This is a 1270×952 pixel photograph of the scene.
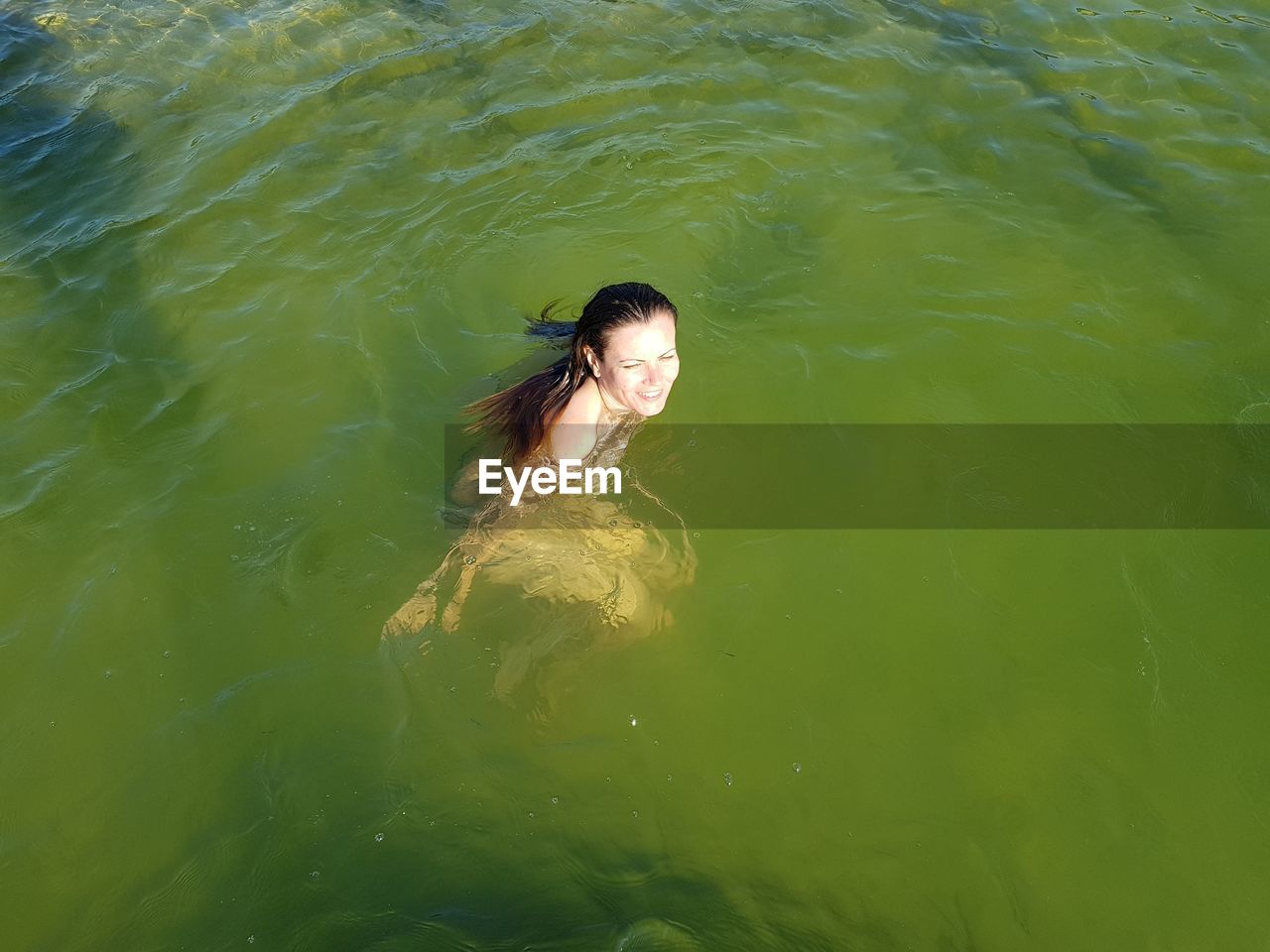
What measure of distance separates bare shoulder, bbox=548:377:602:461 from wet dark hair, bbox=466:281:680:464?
0.12ft

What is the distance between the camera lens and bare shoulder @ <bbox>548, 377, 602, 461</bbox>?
13.5 feet

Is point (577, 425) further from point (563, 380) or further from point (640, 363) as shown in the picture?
point (640, 363)

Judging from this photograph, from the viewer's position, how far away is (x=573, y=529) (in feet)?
15.2

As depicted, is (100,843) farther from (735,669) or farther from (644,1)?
(644,1)

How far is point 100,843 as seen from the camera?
11.8 feet

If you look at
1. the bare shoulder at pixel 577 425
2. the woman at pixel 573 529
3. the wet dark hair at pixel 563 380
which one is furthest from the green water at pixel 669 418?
the bare shoulder at pixel 577 425

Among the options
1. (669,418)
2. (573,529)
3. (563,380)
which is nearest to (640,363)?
(563,380)

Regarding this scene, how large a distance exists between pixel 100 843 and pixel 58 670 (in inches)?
38.3

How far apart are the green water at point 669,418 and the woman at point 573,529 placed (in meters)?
0.16

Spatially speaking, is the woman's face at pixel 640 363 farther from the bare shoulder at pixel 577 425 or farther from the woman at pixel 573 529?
the bare shoulder at pixel 577 425

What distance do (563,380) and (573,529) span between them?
891mm

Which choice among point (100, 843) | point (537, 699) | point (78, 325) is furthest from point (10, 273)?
point (537, 699)

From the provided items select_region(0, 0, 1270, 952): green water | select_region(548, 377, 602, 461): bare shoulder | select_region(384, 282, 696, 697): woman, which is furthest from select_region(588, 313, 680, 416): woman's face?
select_region(0, 0, 1270, 952): green water

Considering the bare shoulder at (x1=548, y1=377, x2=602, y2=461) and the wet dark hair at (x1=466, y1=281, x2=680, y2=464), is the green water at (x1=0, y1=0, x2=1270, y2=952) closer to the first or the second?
the wet dark hair at (x1=466, y1=281, x2=680, y2=464)
